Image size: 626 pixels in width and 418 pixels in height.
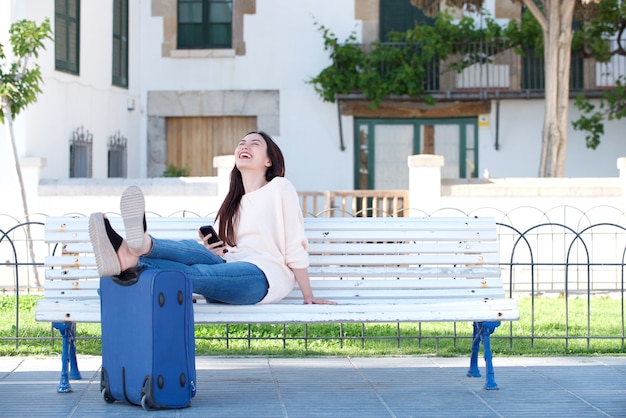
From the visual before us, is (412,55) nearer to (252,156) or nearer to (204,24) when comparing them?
(204,24)

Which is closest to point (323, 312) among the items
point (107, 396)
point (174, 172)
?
point (107, 396)

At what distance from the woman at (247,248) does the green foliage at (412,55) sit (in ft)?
43.3

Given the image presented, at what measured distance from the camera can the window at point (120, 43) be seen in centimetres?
1948

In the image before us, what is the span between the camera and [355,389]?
670 cm

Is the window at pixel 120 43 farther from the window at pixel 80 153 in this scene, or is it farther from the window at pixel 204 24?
the window at pixel 80 153

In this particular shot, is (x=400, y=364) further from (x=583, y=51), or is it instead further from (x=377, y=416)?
(x=583, y=51)

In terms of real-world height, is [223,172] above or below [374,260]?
above

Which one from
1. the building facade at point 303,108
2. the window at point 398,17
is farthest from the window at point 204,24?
the window at point 398,17

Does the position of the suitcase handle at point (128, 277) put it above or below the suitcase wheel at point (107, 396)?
above

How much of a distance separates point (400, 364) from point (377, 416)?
5.76 feet

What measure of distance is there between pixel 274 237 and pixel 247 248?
0.17 m

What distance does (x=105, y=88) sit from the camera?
19.1 meters

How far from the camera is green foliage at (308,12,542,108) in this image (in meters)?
19.9

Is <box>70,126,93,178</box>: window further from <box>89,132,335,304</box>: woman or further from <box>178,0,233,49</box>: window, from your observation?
<box>89,132,335,304</box>: woman
